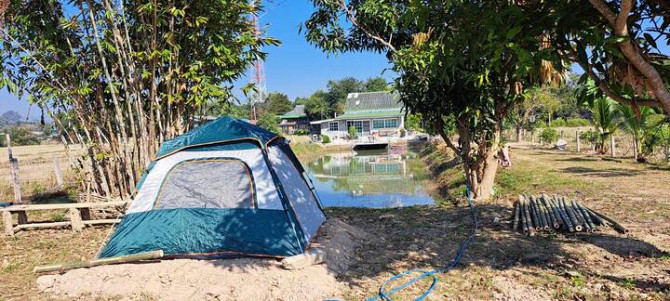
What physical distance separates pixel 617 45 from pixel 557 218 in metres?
Result: 3.08

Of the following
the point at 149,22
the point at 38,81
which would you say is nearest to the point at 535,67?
the point at 149,22

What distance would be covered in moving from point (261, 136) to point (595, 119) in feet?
45.7

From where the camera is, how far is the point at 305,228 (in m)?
4.83

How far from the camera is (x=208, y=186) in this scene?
4910mm

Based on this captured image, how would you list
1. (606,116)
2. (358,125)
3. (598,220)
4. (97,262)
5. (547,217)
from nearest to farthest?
(97,262), (598,220), (547,217), (606,116), (358,125)

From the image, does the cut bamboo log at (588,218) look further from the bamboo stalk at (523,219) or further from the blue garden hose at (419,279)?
the blue garden hose at (419,279)

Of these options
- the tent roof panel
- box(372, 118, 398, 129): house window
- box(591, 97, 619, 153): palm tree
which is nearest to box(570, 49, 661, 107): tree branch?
the tent roof panel

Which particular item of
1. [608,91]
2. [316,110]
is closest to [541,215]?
[608,91]

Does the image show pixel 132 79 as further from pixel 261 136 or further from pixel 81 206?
pixel 261 136

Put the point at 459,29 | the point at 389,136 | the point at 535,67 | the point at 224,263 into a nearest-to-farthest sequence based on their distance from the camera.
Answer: the point at 535,67
the point at 459,29
the point at 224,263
the point at 389,136

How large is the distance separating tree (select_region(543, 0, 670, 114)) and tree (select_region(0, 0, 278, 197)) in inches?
207

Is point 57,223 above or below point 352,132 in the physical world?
below

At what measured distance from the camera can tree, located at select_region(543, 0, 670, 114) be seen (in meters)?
2.75

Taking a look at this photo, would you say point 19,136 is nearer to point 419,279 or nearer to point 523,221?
point 419,279
